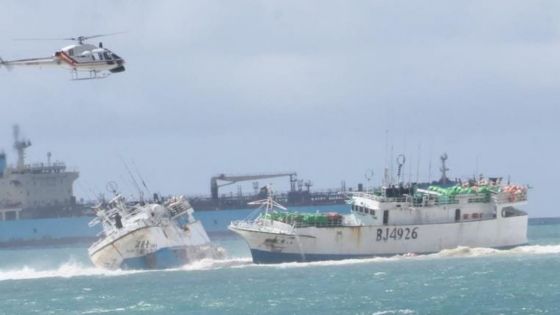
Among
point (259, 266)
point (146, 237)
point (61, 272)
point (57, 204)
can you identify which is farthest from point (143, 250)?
point (57, 204)

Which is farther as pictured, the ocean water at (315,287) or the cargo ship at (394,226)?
the cargo ship at (394,226)

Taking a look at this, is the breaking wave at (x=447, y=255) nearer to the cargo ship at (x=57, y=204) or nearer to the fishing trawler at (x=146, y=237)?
the fishing trawler at (x=146, y=237)

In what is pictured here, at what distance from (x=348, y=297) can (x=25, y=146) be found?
93319mm

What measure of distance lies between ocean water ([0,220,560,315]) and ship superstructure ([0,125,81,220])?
57279 mm

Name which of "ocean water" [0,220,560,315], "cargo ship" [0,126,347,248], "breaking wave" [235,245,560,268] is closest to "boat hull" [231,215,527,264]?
"breaking wave" [235,245,560,268]

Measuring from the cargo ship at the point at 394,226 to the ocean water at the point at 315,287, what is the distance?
43.1 inches

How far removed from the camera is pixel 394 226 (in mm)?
100750

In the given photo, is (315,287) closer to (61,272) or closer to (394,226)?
(394,226)

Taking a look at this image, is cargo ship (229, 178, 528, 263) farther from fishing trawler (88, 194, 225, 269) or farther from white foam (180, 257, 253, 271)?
fishing trawler (88, 194, 225, 269)

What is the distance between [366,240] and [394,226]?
173 cm

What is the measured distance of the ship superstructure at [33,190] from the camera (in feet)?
541

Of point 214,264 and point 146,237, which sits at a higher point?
point 146,237

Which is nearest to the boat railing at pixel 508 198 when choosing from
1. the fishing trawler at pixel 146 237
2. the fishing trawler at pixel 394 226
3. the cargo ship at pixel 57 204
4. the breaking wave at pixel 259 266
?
the fishing trawler at pixel 394 226

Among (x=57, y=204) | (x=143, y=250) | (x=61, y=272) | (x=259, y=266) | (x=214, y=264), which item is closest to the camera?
(x=259, y=266)
